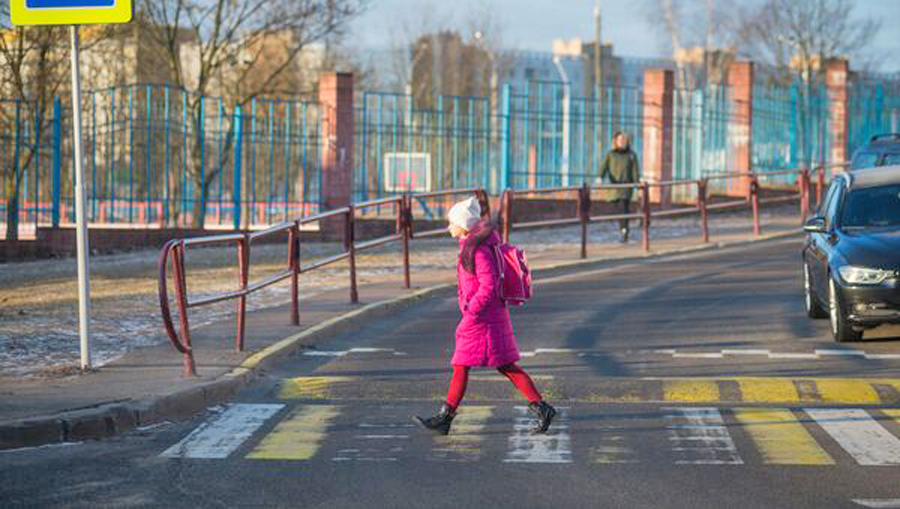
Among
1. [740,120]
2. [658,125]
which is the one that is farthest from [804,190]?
[740,120]

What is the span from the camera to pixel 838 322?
1388 centimetres

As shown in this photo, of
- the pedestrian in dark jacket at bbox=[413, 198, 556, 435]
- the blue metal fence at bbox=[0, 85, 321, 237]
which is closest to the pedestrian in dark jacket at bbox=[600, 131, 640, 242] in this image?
the blue metal fence at bbox=[0, 85, 321, 237]

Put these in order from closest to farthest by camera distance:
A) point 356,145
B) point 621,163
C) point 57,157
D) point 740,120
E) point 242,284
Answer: point 242,284, point 57,157, point 621,163, point 356,145, point 740,120

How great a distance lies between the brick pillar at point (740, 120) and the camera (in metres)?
36.9

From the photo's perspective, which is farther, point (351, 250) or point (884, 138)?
point (884, 138)

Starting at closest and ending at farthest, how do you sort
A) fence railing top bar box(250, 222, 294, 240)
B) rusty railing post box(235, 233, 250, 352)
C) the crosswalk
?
the crosswalk < rusty railing post box(235, 233, 250, 352) < fence railing top bar box(250, 222, 294, 240)

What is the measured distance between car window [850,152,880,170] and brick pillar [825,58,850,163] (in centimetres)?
1905

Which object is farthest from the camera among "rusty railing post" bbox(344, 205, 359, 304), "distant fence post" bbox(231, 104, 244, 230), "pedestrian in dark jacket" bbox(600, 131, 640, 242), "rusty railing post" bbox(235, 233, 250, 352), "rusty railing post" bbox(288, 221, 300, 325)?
"distant fence post" bbox(231, 104, 244, 230)

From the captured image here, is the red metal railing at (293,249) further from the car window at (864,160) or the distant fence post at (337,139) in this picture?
the car window at (864,160)

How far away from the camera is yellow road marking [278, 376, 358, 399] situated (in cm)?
1127

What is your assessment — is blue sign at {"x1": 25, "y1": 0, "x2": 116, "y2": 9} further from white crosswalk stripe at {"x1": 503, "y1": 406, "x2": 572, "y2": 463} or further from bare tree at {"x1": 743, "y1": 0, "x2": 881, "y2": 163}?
bare tree at {"x1": 743, "y1": 0, "x2": 881, "y2": 163}

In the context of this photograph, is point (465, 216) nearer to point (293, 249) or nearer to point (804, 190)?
point (293, 249)

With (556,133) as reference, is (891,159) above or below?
below

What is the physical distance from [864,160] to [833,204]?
25.8 ft
